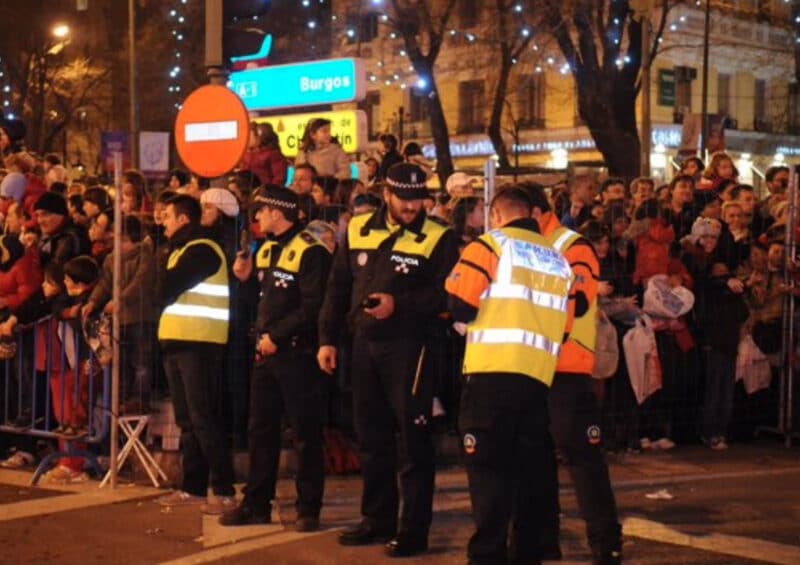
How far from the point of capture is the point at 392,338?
7.96m

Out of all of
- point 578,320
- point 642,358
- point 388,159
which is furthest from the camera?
point 388,159

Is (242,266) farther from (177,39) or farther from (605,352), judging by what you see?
(177,39)

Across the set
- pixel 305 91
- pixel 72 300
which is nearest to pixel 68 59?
pixel 305 91

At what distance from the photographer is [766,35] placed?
52.2 metres

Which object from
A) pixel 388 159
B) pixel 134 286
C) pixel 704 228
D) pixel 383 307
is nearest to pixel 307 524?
pixel 383 307

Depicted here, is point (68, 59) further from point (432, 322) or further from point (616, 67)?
point (432, 322)

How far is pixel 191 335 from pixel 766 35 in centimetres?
4661

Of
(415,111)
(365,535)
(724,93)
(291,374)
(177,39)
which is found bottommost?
(365,535)

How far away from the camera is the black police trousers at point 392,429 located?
7.87 m

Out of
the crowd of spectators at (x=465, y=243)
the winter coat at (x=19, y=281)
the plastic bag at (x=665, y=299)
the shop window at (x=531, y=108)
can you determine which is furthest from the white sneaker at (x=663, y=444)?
the shop window at (x=531, y=108)

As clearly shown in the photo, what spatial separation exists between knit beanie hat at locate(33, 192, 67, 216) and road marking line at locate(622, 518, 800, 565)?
550cm

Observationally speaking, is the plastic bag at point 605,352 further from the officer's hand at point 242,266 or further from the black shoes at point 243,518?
the black shoes at point 243,518

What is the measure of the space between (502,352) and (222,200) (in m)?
3.46

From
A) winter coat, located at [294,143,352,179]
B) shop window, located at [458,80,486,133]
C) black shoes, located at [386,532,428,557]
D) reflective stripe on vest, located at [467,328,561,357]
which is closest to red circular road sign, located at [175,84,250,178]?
black shoes, located at [386,532,428,557]
